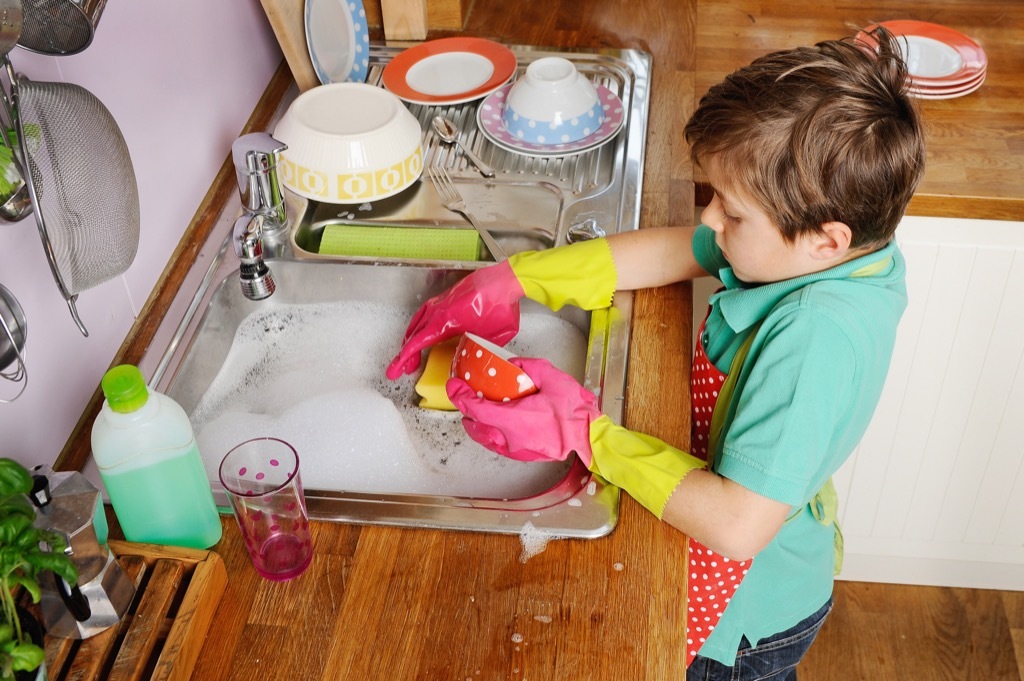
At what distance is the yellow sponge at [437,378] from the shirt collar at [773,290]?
1.08 feet

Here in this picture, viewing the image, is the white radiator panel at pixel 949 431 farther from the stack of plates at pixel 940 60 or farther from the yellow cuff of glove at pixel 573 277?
the yellow cuff of glove at pixel 573 277

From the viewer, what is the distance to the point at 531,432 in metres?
1.01

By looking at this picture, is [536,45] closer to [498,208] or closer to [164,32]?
[498,208]

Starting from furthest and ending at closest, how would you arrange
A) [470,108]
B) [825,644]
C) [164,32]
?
[825,644] → [470,108] → [164,32]

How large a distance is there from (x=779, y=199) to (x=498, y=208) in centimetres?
57

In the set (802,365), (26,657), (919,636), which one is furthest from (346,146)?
(919,636)

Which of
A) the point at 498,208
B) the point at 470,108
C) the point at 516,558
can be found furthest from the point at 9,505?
the point at 470,108

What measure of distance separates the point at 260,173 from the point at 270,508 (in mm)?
493

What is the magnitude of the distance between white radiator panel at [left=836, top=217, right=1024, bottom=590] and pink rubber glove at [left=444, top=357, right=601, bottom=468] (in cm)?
74

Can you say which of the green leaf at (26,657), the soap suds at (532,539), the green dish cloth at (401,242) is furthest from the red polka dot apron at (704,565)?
the green leaf at (26,657)

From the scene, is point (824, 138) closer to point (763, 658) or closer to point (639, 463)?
point (639, 463)

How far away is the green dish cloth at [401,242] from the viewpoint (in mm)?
1313

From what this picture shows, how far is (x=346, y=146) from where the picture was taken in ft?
Result: 4.28

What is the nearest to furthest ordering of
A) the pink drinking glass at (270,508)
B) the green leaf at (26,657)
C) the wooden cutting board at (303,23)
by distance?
1. the green leaf at (26,657)
2. the pink drinking glass at (270,508)
3. the wooden cutting board at (303,23)
